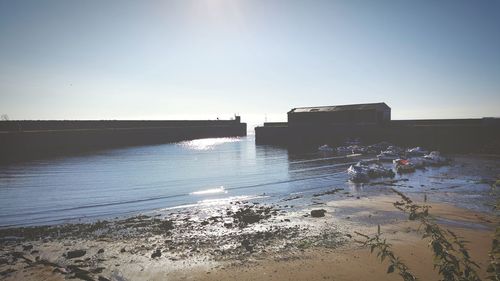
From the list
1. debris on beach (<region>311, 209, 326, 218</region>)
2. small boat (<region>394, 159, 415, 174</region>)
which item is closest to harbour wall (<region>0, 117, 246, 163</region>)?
debris on beach (<region>311, 209, 326, 218</region>)

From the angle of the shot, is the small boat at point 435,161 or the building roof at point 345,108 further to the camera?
the building roof at point 345,108

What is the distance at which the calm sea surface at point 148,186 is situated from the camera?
18.3 metres

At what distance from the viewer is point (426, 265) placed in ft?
29.8

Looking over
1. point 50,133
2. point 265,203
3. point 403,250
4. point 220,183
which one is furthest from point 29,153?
point 403,250

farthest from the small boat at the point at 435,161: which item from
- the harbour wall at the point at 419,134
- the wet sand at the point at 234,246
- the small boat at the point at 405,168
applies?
the wet sand at the point at 234,246

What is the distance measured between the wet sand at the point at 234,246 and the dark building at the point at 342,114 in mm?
41548

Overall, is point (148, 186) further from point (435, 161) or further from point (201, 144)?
point (201, 144)

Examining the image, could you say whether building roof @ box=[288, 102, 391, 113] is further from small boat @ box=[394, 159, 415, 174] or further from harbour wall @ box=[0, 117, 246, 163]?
harbour wall @ box=[0, 117, 246, 163]

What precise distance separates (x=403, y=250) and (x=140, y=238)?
32.5ft

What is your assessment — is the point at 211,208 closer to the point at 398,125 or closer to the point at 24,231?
the point at 24,231

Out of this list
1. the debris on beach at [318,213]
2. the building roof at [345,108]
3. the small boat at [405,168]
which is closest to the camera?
the debris on beach at [318,213]

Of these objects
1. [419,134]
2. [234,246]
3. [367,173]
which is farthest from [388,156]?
[234,246]

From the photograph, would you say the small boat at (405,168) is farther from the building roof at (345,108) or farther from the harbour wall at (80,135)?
the harbour wall at (80,135)

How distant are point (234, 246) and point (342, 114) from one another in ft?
172
